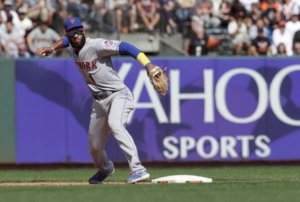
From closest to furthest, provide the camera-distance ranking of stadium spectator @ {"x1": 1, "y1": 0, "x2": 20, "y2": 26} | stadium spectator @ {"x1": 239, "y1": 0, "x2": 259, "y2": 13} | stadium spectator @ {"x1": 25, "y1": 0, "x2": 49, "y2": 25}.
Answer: stadium spectator @ {"x1": 1, "y1": 0, "x2": 20, "y2": 26}
stadium spectator @ {"x1": 25, "y1": 0, "x2": 49, "y2": 25}
stadium spectator @ {"x1": 239, "y1": 0, "x2": 259, "y2": 13}

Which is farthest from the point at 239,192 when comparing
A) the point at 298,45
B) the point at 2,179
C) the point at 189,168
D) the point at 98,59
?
the point at 298,45

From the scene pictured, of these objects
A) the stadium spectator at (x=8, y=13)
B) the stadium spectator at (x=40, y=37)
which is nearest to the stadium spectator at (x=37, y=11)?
the stadium spectator at (x=8, y=13)

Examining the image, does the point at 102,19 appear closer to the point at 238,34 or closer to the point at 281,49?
the point at 238,34

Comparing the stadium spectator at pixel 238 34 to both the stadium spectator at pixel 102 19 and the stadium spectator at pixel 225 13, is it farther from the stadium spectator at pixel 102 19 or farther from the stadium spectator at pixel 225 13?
the stadium spectator at pixel 102 19

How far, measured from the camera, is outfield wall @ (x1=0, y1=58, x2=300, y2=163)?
52.3 ft

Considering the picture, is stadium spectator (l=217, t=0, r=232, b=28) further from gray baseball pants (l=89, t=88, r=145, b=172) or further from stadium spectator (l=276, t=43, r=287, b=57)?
gray baseball pants (l=89, t=88, r=145, b=172)

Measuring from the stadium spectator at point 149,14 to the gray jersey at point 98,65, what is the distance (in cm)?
825

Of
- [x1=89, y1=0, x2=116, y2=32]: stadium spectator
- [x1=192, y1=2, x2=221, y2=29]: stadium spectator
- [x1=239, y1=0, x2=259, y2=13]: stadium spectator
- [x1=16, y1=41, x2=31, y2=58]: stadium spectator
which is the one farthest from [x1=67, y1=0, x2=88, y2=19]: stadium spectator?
[x1=239, y1=0, x2=259, y2=13]: stadium spectator

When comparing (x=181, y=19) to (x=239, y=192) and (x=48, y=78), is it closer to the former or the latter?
(x=48, y=78)

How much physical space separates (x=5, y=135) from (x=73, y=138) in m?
1.13

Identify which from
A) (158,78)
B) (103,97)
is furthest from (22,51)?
(158,78)

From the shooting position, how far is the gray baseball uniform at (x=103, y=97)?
37.8 feet

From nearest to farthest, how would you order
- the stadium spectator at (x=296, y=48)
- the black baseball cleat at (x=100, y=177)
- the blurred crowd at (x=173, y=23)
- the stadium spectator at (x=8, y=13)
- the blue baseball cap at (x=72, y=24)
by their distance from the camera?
1. the blue baseball cap at (x=72, y=24)
2. the black baseball cleat at (x=100, y=177)
3. the stadium spectator at (x=296, y=48)
4. the blurred crowd at (x=173, y=23)
5. the stadium spectator at (x=8, y=13)

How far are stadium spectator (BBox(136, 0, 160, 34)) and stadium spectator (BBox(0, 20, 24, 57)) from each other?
9.54 ft
